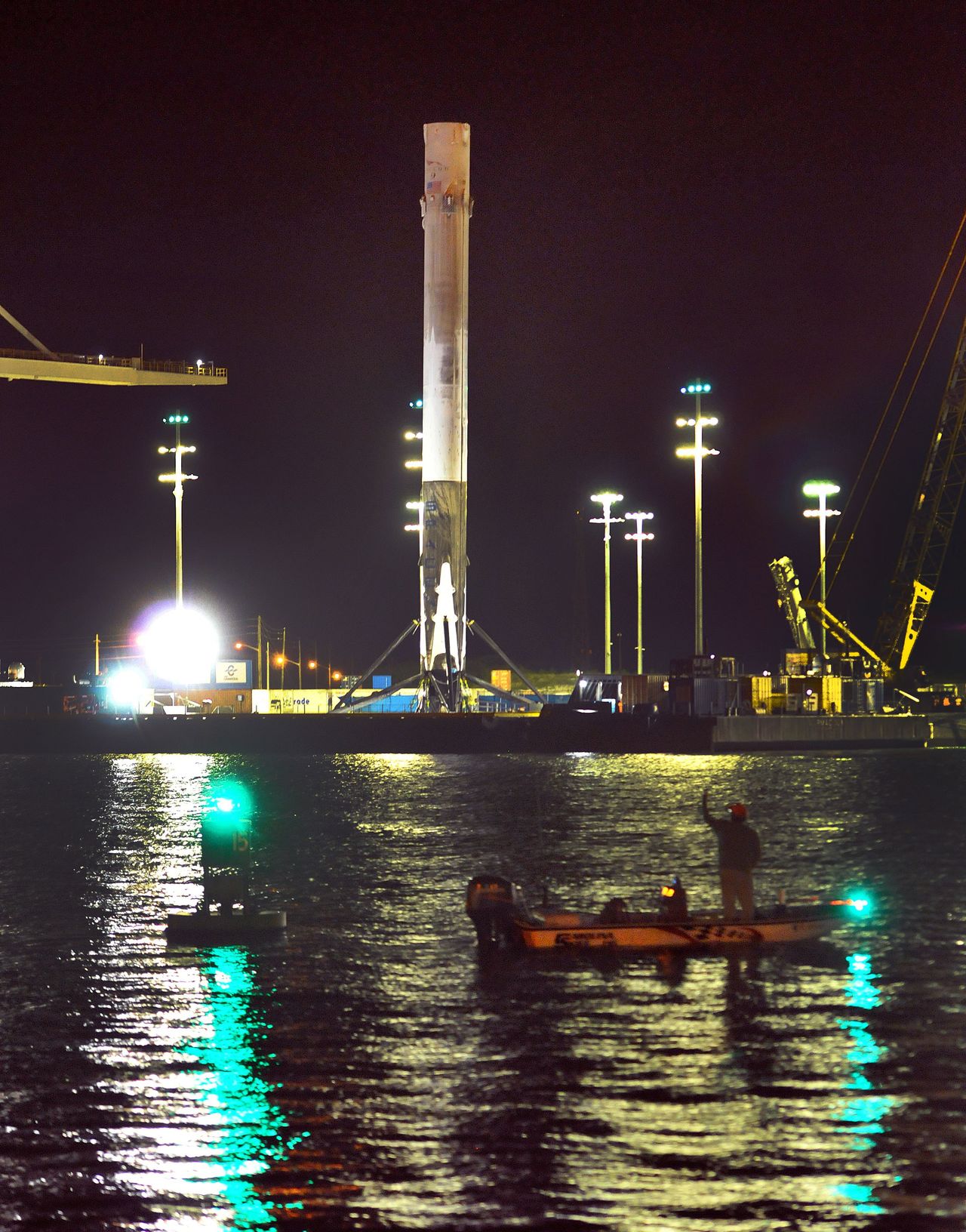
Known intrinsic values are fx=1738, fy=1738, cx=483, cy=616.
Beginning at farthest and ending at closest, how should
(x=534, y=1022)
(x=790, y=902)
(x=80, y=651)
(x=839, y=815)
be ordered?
(x=80, y=651) < (x=839, y=815) < (x=790, y=902) < (x=534, y=1022)

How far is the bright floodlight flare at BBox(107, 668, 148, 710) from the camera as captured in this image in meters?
113

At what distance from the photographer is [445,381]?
4168 inches

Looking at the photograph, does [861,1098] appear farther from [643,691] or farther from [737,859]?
[643,691]

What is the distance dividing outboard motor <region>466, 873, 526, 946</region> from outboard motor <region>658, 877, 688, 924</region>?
198cm

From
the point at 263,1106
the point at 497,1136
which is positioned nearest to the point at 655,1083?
the point at 497,1136

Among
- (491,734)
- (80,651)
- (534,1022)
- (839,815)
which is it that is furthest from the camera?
(80,651)

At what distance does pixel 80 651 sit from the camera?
554ft

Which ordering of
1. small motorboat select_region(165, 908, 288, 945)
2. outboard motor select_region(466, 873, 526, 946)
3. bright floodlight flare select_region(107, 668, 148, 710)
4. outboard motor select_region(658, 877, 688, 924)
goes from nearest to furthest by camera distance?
outboard motor select_region(658, 877, 688, 924) → outboard motor select_region(466, 873, 526, 946) → small motorboat select_region(165, 908, 288, 945) → bright floodlight flare select_region(107, 668, 148, 710)

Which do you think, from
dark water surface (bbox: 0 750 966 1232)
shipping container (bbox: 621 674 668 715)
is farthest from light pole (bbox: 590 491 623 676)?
dark water surface (bbox: 0 750 966 1232)

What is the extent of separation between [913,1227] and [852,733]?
328ft

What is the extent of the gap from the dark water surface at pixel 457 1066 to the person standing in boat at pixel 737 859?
0.92m

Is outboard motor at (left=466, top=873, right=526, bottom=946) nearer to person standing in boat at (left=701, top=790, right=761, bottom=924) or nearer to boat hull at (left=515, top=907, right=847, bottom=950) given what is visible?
boat hull at (left=515, top=907, right=847, bottom=950)

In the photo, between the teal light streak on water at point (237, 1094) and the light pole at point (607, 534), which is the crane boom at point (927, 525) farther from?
the teal light streak on water at point (237, 1094)

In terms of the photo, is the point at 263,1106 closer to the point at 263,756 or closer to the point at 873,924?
the point at 873,924
